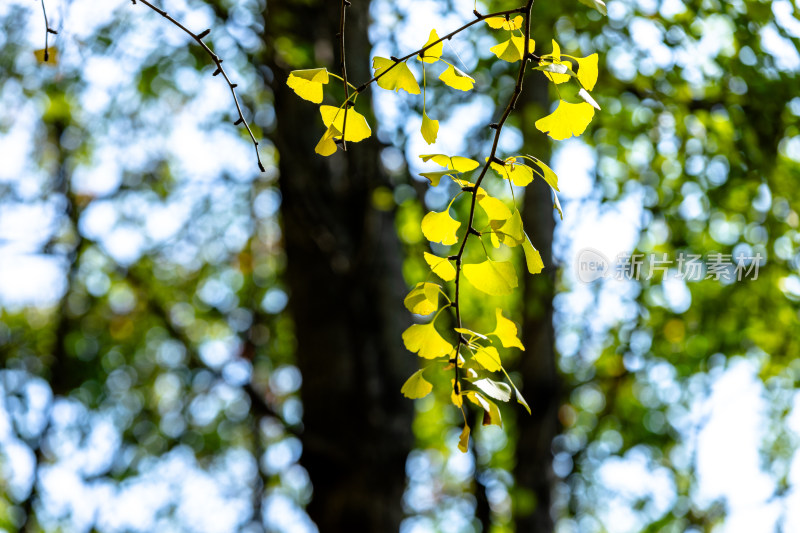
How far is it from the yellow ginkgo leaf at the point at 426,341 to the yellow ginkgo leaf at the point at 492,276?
72 mm

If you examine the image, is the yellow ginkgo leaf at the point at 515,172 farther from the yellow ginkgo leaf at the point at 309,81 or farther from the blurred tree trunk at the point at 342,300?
the blurred tree trunk at the point at 342,300

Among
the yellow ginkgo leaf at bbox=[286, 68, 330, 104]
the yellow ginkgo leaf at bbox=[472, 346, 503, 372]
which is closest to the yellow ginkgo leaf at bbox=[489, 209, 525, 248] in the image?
the yellow ginkgo leaf at bbox=[472, 346, 503, 372]

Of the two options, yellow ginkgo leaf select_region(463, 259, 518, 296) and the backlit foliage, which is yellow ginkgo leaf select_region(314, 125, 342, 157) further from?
yellow ginkgo leaf select_region(463, 259, 518, 296)

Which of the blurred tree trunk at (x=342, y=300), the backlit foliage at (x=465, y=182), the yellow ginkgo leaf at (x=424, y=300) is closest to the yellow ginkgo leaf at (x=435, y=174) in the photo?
the backlit foliage at (x=465, y=182)

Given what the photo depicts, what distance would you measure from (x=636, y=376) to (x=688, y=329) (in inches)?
22.1

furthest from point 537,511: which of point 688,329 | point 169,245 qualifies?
point 169,245

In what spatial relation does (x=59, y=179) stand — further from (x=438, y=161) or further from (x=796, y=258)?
(x=438, y=161)

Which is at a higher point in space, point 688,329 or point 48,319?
point 688,329

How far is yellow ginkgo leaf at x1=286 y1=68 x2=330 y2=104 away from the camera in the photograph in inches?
27.1

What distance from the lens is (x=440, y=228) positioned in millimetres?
734

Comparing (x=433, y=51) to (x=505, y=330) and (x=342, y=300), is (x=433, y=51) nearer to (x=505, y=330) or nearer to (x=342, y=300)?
(x=505, y=330)

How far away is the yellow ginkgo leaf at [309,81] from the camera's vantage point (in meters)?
0.69

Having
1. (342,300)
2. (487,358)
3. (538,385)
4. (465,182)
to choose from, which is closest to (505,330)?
(487,358)

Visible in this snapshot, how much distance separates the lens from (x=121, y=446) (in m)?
5.06
